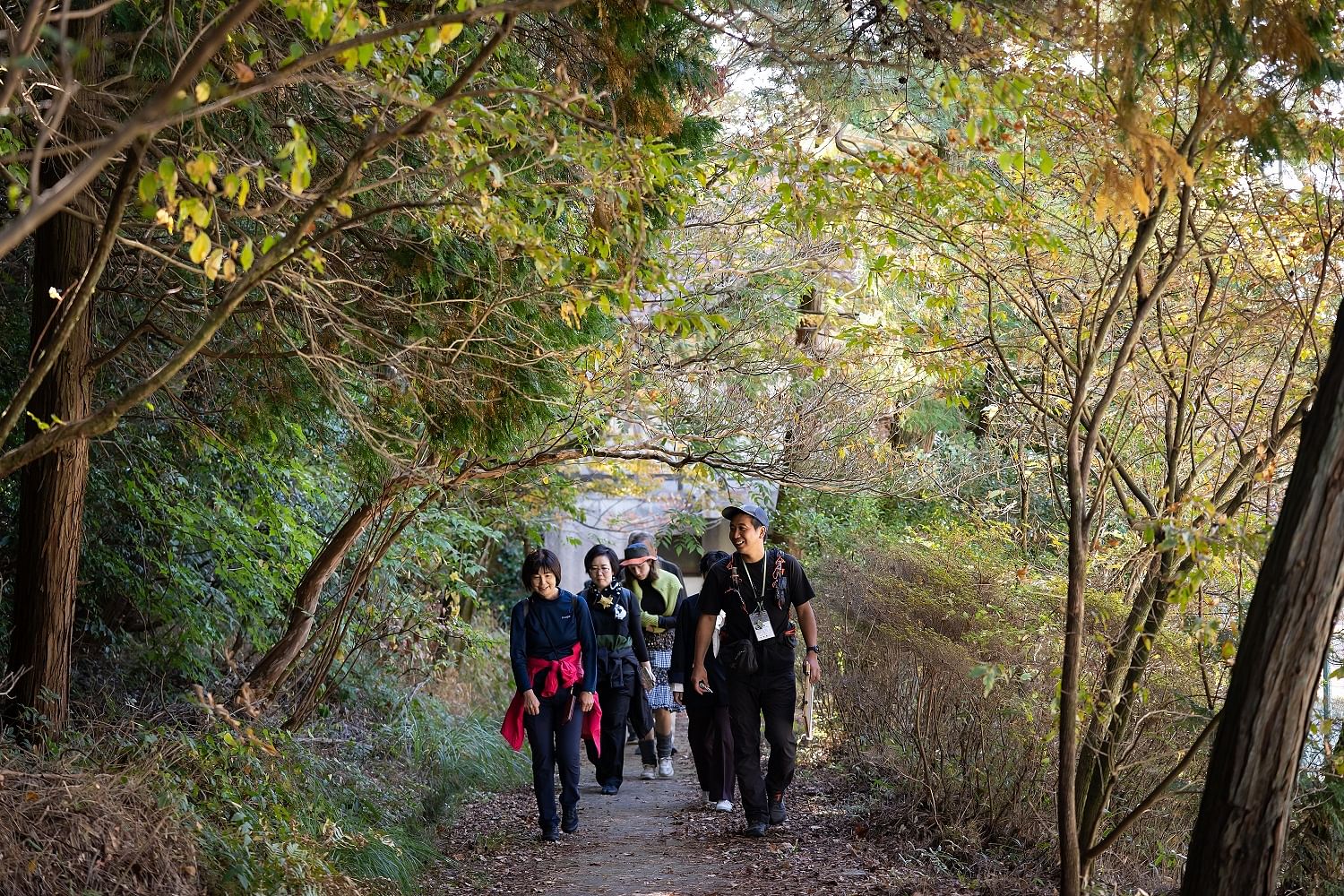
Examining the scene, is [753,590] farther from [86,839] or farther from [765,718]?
[86,839]

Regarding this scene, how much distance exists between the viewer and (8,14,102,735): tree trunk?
6102mm

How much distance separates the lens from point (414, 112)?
213 inches

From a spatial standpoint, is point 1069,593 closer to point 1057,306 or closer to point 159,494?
point 1057,306

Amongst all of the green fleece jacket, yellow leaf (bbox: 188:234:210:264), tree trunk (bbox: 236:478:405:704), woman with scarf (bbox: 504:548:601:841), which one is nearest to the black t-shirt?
woman with scarf (bbox: 504:548:601:841)

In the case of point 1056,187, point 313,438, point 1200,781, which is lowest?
point 1200,781

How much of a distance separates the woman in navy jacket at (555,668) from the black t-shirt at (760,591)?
1.08 m

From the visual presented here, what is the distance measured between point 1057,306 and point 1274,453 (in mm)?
2739

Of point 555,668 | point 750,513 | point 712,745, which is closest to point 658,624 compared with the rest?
point 712,745

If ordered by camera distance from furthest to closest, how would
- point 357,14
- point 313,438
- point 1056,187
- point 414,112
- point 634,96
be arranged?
point 313,438
point 1056,187
point 634,96
point 414,112
point 357,14

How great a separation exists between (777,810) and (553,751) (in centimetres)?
160

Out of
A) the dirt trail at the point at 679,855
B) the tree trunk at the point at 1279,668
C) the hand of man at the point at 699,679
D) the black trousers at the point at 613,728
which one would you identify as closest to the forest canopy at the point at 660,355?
the tree trunk at the point at 1279,668

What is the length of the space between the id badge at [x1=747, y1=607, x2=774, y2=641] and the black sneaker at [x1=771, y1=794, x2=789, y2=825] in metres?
1.12

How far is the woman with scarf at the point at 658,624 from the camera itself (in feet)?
35.8

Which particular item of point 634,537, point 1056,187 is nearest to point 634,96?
point 1056,187
